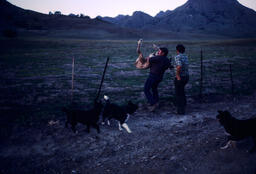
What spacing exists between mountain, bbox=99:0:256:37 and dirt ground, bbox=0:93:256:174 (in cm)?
13777

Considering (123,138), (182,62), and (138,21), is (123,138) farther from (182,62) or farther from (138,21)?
(138,21)

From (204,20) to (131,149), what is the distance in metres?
178

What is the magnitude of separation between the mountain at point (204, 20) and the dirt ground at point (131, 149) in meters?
138

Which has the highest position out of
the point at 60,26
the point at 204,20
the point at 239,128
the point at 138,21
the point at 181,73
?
the point at 138,21

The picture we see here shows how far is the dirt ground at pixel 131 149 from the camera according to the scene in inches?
162

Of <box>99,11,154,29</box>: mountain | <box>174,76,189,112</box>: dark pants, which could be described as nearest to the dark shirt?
<box>174,76,189,112</box>: dark pants

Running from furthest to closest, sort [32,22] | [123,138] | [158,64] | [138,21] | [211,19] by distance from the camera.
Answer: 1. [138,21]
2. [211,19]
3. [32,22]
4. [158,64]
5. [123,138]

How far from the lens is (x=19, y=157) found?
449 centimetres

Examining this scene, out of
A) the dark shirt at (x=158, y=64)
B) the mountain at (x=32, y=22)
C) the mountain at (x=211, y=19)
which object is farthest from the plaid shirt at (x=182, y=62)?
the mountain at (x=211, y=19)

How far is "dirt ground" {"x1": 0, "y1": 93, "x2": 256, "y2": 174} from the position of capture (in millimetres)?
4121

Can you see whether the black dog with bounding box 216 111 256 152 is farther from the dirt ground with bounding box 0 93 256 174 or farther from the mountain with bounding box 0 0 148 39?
the mountain with bounding box 0 0 148 39

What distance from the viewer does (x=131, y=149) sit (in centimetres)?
485

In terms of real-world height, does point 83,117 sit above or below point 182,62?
below

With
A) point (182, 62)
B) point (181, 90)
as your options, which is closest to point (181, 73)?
point (182, 62)
